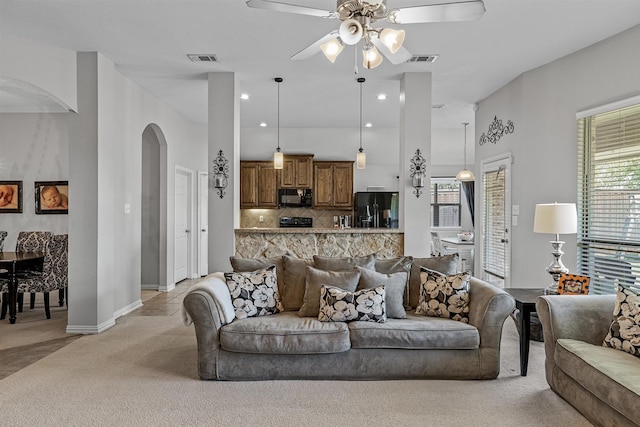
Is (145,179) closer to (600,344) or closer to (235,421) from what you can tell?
(235,421)

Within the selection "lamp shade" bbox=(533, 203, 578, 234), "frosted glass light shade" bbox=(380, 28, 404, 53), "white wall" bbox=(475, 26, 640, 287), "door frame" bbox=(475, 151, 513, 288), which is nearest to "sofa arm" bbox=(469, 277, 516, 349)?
"lamp shade" bbox=(533, 203, 578, 234)

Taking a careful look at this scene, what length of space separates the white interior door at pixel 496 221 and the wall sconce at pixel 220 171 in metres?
3.58

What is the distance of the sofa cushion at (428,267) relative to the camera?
383cm

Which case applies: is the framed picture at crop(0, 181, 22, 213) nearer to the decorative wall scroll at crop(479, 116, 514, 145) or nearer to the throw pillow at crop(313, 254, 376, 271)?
the throw pillow at crop(313, 254, 376, 271)

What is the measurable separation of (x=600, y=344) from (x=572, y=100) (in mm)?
2702

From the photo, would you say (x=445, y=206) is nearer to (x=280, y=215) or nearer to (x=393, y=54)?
(x=280, y=215)

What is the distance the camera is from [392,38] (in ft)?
8.18

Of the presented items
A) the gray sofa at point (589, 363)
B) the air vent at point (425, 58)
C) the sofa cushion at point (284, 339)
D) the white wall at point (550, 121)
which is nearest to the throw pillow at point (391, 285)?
the sofa cushion at point (284, 339)

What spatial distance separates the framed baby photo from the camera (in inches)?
267

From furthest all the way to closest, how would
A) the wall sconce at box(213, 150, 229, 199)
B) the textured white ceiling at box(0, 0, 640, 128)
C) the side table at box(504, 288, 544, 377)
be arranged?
the wall sconce at box(213, 150, 229, 199)
the textured white ceiling at box(0, 0, 640, 128)
the side table at box(504, 288, 544, 377)

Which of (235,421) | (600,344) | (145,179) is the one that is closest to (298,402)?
(235,421)

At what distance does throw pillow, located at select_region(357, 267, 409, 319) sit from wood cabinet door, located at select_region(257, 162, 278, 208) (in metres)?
4.64

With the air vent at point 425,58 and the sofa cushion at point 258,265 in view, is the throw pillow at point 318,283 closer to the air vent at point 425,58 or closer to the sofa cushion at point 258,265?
the sofa cushion at point 258,265

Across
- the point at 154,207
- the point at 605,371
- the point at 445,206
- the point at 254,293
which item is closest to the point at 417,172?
the point at 254,293
